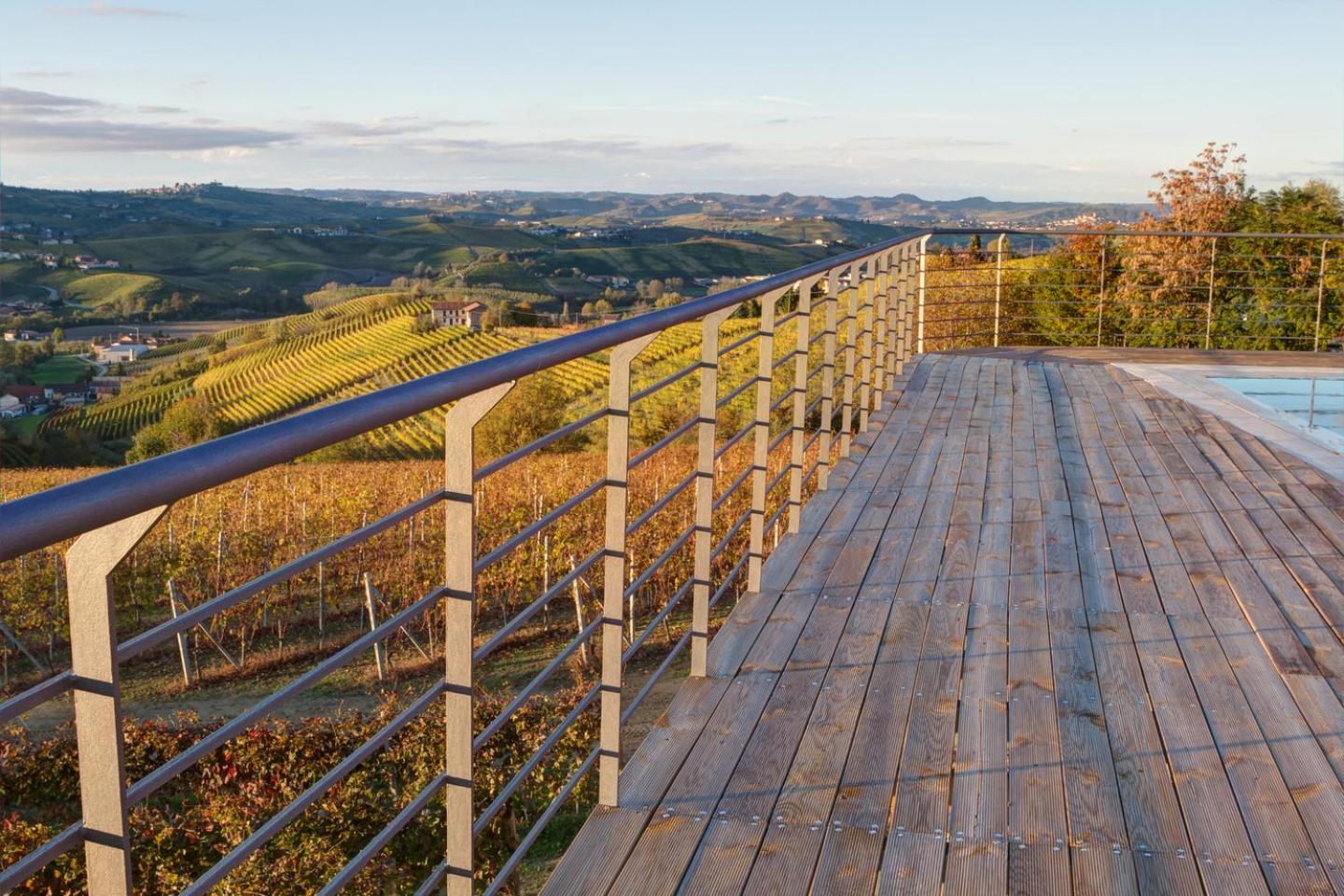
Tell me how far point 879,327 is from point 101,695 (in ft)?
20.3

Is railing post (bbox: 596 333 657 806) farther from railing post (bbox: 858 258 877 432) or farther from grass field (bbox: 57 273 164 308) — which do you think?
grass field (bbox: 57 273 164 308)

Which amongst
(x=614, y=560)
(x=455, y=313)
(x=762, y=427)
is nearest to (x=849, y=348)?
(x=762, y=427)

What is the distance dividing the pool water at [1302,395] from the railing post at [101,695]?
20.8 ft

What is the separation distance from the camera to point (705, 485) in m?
2.69

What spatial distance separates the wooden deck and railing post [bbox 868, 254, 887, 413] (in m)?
1.95

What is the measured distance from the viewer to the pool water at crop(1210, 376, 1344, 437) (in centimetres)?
637

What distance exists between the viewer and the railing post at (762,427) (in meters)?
3.28

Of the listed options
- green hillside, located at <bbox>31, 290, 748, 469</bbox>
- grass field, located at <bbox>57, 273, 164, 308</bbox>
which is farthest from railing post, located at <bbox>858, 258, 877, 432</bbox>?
grass field, located at <bbox>57, 273, 164, 308</bbox>

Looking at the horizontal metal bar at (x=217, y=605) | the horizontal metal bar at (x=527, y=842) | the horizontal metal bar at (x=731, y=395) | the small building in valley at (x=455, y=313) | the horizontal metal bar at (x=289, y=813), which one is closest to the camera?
the horizontal metal bar at (x=217, y=605)

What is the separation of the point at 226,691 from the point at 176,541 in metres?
4.25

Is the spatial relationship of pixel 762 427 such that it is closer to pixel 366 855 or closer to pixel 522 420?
pixel 366 855

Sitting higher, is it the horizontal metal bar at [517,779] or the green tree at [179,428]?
the horizontal metal bar at [517,779]

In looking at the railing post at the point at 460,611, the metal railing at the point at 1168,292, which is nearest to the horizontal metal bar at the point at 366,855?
the railing post at the point at 460,611

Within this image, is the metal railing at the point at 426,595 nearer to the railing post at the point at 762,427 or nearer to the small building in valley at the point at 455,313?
the railing post at the point at 762,427
